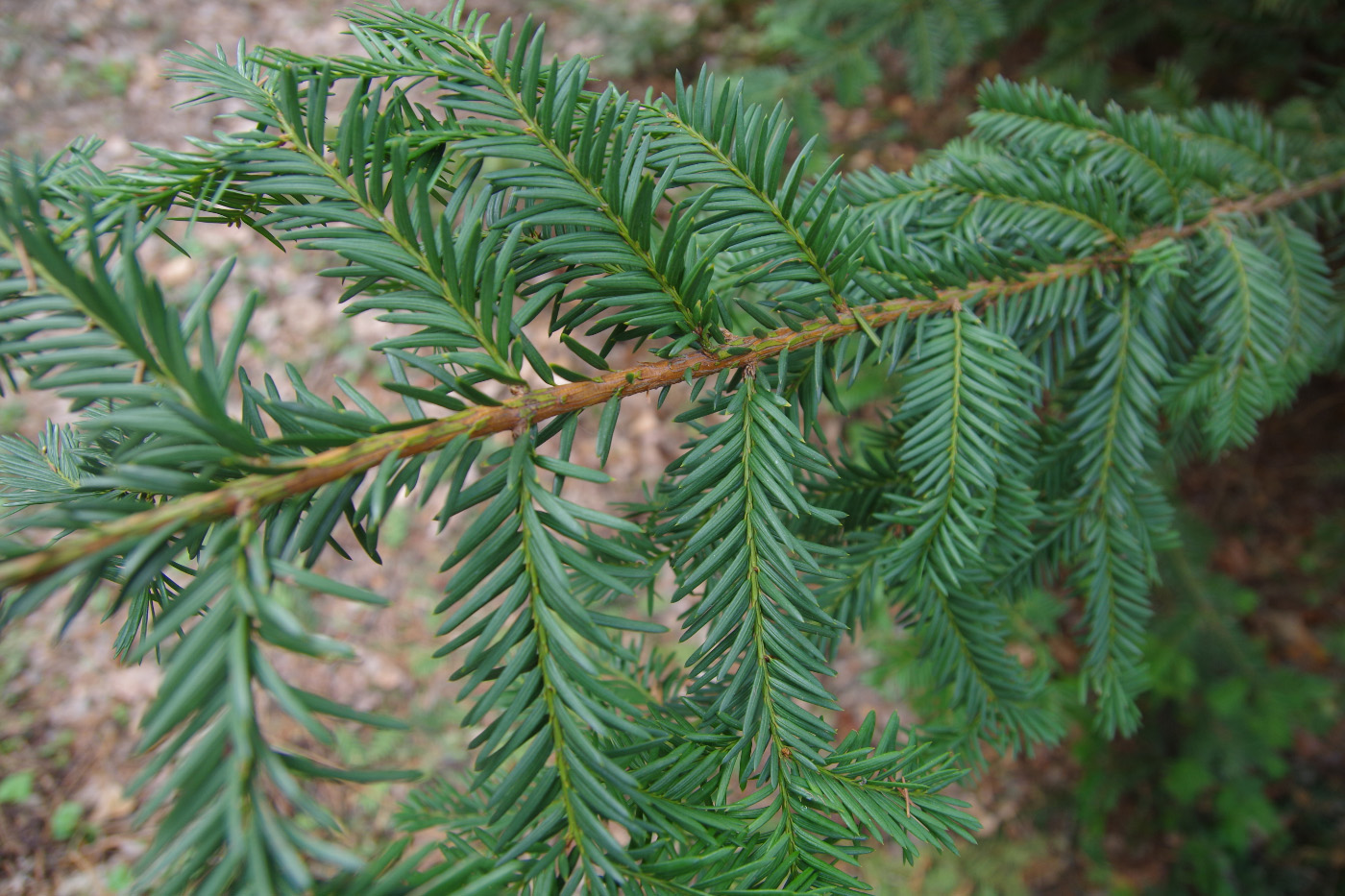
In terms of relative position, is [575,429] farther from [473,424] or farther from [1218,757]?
[1218,757]

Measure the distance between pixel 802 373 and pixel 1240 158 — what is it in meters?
0.97

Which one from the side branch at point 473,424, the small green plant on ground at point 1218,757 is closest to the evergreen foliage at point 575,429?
the side branch at point 473,424

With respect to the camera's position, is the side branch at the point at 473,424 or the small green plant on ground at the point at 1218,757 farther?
the small green plant on ground at the point at 1218,757

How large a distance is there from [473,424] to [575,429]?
0.28 feet

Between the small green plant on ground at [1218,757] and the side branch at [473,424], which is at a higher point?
the side branch at [473,424]

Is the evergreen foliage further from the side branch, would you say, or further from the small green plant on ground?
the small green plant on ground

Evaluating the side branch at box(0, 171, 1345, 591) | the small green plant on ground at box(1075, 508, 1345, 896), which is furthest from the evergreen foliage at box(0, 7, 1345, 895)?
the small green plant on ground at box(1075, 508, 1345, 896)

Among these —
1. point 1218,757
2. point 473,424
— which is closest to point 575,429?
point 473,424

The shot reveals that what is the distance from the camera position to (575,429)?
59 cm

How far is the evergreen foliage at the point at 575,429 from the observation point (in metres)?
0.45

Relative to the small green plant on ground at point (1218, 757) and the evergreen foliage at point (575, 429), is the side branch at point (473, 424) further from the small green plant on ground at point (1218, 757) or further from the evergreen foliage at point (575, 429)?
the small green plant on ground at point (1218, 757)

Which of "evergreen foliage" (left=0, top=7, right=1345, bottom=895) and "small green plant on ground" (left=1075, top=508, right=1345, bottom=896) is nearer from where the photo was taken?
"evergreen foliage" (left=0, top=7, right=1345, bottom=895)

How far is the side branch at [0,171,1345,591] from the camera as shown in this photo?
43 centimetres

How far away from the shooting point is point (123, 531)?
43 cm
